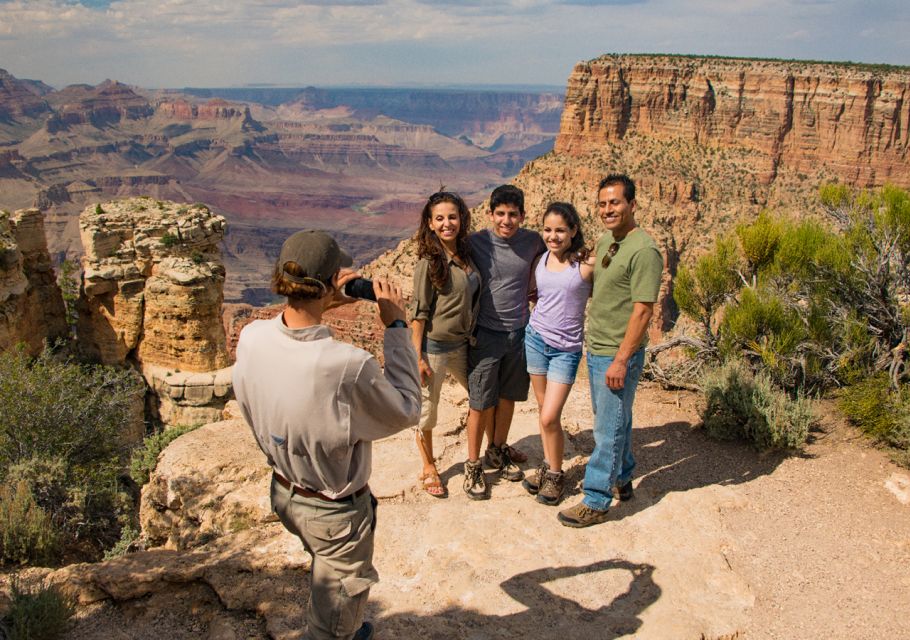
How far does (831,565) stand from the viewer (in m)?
3.60

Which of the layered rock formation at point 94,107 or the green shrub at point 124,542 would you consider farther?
the layered rock formation at point 94,107

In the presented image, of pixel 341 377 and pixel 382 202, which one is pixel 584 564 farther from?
pixel 382 202

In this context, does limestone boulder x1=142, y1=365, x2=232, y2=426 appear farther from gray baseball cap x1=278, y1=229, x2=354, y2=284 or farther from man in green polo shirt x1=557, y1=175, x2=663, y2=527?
gray baseball cap x1=278, y1=229, x2=354, y2=284

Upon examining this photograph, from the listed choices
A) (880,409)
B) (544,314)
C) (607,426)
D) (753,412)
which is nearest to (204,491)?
(544,314)

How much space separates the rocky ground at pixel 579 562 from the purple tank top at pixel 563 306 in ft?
3.73

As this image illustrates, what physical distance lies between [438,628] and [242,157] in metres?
184

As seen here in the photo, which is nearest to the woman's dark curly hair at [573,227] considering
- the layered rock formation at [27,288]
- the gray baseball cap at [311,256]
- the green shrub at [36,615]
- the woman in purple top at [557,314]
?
the woman in purple top at [557,314]

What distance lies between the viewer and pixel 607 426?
12.7ft

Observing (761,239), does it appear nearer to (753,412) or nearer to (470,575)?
(753,412)

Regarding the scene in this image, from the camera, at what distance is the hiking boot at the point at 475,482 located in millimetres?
4262

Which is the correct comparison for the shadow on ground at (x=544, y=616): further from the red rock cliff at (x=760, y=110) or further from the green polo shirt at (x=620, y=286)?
the red rock cliff at (x=760, y=110)

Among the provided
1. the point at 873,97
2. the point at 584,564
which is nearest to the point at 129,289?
the point at 584,564

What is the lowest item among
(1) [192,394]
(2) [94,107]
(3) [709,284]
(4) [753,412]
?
(1) [192,394]

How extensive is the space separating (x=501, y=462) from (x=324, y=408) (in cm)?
269
